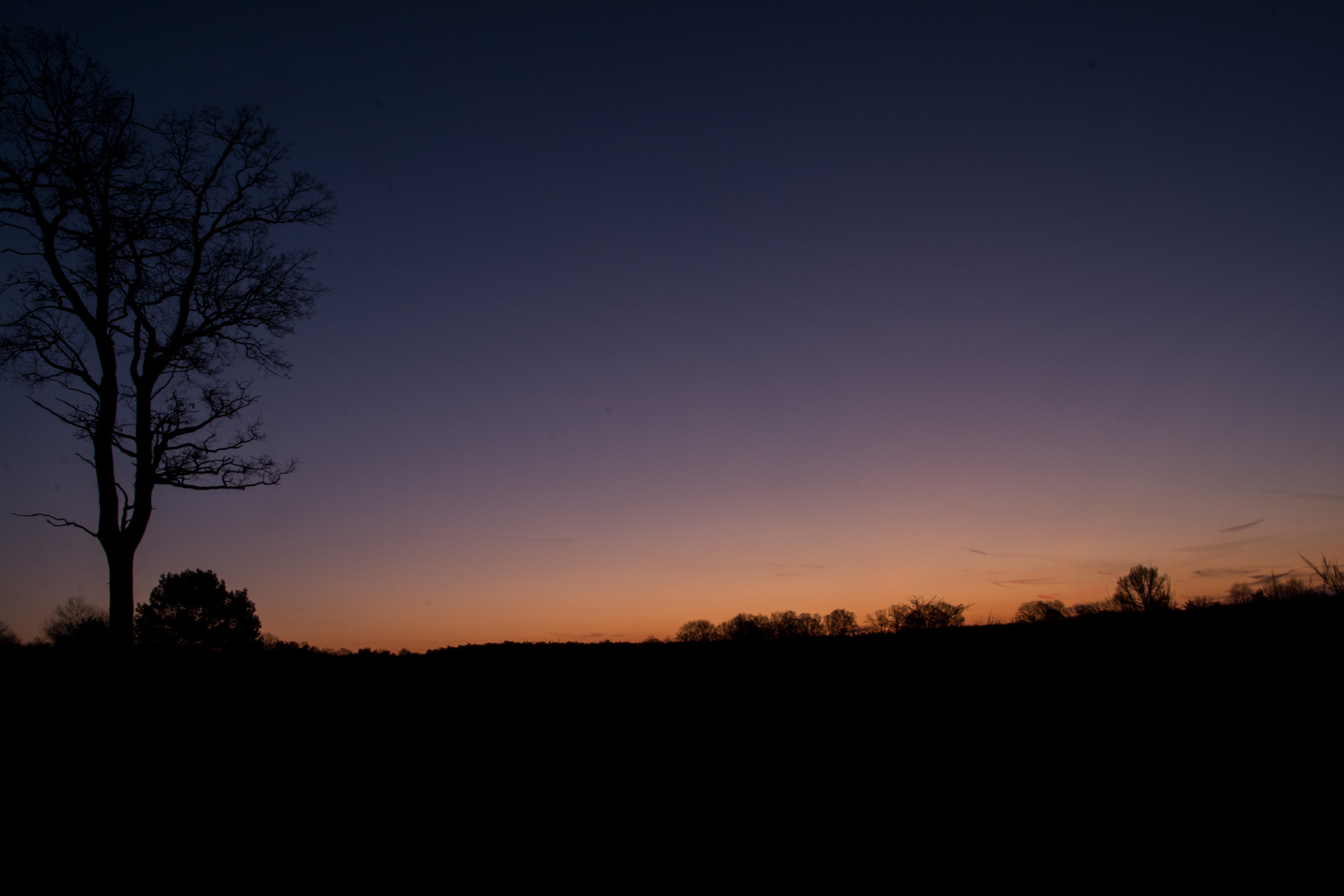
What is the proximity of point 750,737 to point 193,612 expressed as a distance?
36686 mm

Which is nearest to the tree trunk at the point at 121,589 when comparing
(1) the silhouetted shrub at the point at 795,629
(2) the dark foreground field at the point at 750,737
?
(2) the dark foreground field at the point at 750,737

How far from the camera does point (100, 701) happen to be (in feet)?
25.5

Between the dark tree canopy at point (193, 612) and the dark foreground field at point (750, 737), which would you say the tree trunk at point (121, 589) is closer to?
the dark foreground field at point (750, 737)

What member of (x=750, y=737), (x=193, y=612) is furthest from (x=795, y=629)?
(x=193, y=612)

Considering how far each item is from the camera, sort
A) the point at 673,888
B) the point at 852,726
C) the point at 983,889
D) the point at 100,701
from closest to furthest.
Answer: the point at 983,889 → the point at 673,888 → the point at 852,726 → the point at 100,701

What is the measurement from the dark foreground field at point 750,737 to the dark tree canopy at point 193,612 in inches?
1141

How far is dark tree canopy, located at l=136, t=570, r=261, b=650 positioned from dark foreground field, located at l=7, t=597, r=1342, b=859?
95.1 feet

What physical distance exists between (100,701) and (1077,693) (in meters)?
10.4

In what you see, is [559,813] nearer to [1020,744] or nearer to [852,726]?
[852,726]

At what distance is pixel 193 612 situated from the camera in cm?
3378

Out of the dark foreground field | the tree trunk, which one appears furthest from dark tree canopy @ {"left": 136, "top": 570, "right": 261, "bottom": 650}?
the dark foreground field

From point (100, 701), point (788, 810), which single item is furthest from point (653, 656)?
point (100, 701)

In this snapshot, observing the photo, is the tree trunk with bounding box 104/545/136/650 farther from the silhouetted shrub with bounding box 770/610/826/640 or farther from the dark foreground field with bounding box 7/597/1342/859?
the silhouetted shrub with bounding box 770/610/826/640

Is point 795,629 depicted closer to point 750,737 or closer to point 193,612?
point 750,737
